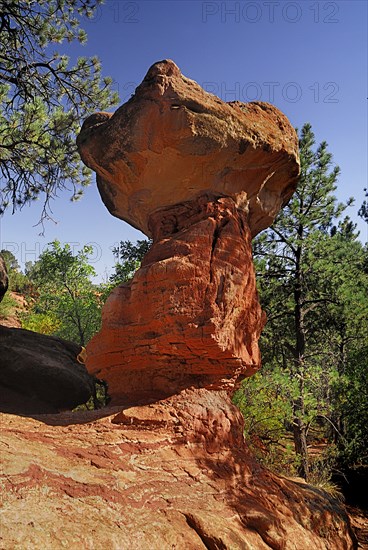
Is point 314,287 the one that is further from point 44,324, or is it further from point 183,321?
point 44,324

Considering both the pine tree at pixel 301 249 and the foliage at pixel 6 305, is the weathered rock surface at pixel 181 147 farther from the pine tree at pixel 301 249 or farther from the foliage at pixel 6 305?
the foliage at pixel 6 305

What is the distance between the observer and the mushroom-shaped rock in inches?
235

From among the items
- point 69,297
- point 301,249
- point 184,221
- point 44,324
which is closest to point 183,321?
point 184,221

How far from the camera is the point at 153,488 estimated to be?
4.53 meters

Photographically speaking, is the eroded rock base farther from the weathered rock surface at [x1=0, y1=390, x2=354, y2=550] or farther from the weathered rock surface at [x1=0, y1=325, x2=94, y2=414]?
the weathered rock surface at [x1=0, y1=325, x2=94, y2=414]

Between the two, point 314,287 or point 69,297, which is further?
point 69,297

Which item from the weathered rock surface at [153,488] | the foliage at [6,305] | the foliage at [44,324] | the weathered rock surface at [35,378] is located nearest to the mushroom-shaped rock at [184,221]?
the weathered rock surface at [153,488]

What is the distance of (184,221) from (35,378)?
4530 mm

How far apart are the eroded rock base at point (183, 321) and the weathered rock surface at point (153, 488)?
42 cm

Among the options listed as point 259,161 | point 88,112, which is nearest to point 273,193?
point 259,161

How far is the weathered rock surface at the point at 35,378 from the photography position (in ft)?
28.1

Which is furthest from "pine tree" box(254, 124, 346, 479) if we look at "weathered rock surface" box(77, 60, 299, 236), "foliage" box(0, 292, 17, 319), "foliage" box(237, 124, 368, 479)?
"foliage" box(0, 292, 17, 319)

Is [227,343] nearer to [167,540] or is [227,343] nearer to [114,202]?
[167,540]

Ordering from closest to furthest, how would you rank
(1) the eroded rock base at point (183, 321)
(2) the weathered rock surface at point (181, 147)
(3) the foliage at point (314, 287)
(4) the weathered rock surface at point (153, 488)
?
(4) the weathered rock surface at point (153, 488) → (1) the eroded rock base at point (183, 321) → (2) the weathered rock surface at point (181, 147) → (3) the foliage at point (314, 287)
